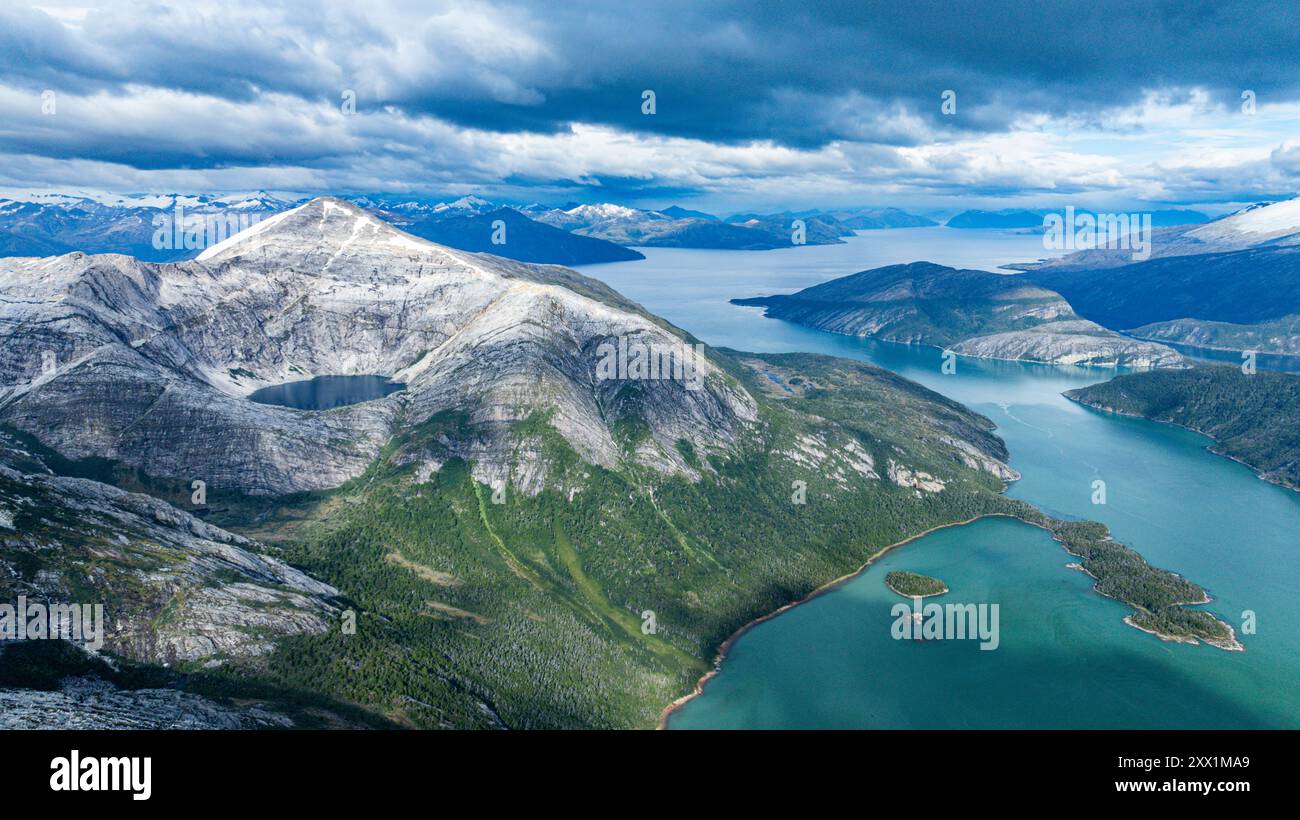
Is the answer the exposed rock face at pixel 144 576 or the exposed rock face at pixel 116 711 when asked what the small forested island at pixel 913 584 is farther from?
the exposed rock face at pixel 116 711

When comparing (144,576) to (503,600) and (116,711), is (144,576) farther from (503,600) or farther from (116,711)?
(503,600)

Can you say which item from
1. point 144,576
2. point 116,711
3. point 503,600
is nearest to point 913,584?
point 503,600

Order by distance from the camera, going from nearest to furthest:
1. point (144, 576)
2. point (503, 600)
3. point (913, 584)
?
point (144, 576)
point (503, 600)
point (913, 584)

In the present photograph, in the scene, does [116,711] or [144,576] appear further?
[144,576]

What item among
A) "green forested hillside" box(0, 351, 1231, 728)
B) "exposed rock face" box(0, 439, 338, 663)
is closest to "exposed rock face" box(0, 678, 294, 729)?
"green forested hillside" box(0, 351, 1231, 728)

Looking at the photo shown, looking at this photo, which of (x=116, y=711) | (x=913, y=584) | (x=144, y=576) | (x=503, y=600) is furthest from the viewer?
(x=913, y=584)

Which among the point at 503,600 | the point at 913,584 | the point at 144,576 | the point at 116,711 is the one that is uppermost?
the point at 144,576

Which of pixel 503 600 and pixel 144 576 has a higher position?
pixel 144 576
